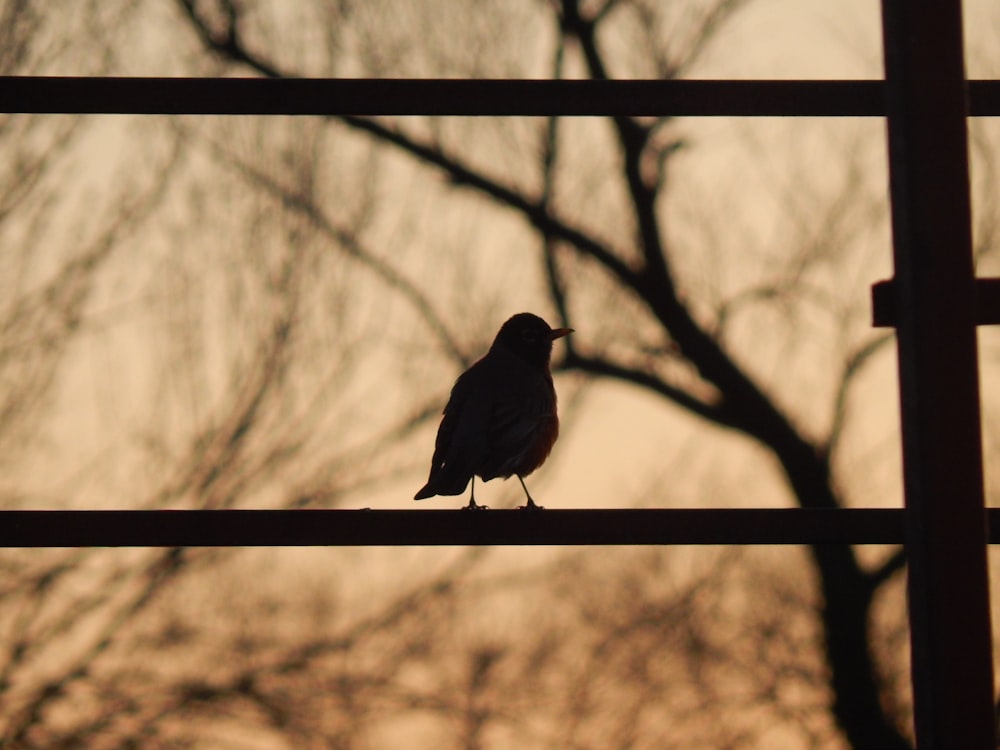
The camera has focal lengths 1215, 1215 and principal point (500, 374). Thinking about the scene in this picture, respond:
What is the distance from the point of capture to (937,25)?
4.05ft

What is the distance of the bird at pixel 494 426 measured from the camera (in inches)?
126

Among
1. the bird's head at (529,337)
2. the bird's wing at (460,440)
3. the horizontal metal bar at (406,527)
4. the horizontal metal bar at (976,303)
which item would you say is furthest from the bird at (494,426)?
the horizontal metal bar at (976,303)

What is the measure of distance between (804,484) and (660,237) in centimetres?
136

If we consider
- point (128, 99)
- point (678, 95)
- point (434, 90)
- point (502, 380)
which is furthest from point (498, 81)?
point (502, 380)

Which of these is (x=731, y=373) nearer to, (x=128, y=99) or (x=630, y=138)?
(x=630, y=138)

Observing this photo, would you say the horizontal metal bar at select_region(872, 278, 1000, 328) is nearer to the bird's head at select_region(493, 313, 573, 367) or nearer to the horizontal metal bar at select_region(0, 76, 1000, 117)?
the horizontal metal bar at select_region(0, 76, 1000, 117)

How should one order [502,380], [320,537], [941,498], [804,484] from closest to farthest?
[941,498]
[320,537]
[502,380]
[804,484]

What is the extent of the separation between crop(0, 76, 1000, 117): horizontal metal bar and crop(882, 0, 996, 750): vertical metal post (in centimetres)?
23

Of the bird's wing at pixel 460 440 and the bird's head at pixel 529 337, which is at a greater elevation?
the bird's head at pixel 529 337

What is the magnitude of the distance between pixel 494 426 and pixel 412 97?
75.6 inches

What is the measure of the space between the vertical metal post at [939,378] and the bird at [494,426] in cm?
202

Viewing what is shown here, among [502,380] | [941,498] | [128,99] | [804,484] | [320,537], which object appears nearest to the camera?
[941,498]

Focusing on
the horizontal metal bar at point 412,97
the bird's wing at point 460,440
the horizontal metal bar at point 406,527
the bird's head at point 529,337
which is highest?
the bird's head at point 529,337

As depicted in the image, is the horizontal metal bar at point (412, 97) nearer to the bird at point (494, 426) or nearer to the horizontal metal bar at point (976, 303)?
the horizontal metal bar at point (976, 303)
